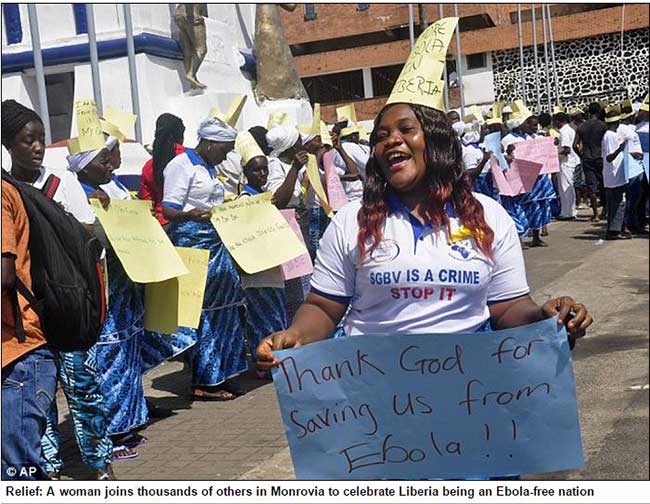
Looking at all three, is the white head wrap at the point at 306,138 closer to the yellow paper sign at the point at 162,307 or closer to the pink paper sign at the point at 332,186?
the pink paper sign at the point at 332,186

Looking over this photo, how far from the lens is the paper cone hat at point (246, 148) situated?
6763 millimetres

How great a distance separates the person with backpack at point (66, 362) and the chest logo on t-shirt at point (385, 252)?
4.48 ft

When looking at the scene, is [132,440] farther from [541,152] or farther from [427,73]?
[541,152]

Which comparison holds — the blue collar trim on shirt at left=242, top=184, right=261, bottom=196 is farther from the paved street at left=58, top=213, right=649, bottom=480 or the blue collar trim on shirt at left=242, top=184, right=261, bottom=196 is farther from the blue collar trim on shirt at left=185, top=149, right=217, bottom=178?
the paved street at left=58, top=213, right=649, bottom=480

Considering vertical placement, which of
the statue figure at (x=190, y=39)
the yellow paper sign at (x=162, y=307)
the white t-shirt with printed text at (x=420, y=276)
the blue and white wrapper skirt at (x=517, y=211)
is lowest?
the blue and white wrapper skirt at (x=517, y=211)

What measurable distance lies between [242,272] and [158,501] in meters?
3.15

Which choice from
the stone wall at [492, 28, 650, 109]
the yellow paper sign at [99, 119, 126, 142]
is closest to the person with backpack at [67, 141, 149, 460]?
the yellow paper sign at [99, 119, 126, 142]

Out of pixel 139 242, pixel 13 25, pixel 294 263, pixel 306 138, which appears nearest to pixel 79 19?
pixel 13 25

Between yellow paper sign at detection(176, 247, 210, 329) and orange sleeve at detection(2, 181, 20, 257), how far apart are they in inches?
88.6

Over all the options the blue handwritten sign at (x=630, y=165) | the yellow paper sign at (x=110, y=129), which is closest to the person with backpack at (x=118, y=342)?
the yellow paper sign at (x=110, y=129)

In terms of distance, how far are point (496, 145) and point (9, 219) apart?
10052mm

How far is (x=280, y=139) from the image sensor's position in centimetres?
762

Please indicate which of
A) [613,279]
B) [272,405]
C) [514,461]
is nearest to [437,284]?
[514,461]

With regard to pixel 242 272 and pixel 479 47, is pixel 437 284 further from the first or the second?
pixel 479 47
